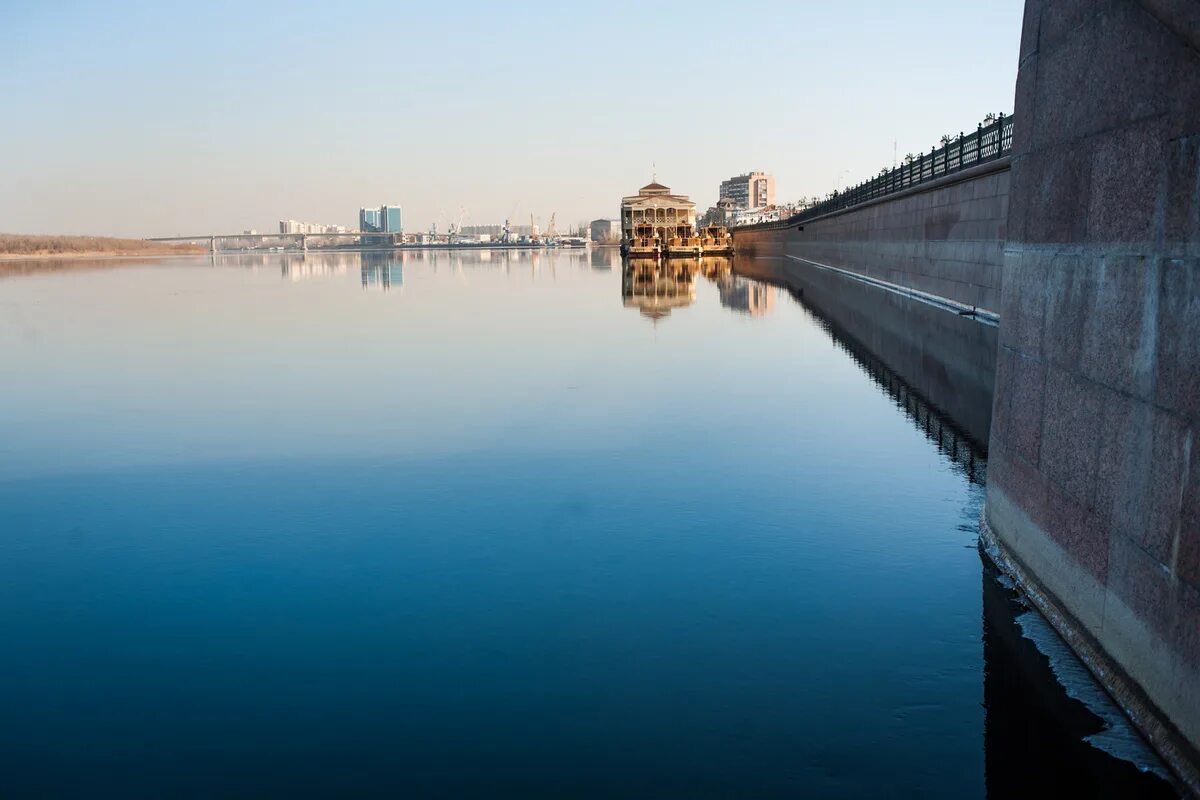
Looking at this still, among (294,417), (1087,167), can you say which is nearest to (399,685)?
(1087,167)

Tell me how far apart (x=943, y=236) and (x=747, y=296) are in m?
20.2

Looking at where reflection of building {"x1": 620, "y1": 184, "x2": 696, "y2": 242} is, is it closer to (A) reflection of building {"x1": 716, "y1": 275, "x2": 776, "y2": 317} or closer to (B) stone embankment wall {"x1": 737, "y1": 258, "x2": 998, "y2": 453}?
(A) reflection of building {"x1": 716, "y1": 275, "x2": 776, "y2": 317}

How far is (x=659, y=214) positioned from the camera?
143250 millimetres

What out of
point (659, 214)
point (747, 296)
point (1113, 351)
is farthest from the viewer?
point (659, 214)

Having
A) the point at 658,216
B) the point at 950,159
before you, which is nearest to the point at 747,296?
the point at 950,159

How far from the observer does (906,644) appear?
812 centimetres

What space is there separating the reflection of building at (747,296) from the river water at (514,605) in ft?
78.0

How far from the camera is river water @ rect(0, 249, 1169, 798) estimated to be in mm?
6508

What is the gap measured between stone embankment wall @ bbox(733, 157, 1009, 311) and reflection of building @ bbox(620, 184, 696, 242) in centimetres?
8203

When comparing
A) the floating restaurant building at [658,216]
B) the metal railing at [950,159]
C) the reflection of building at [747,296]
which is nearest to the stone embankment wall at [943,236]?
the metal railing at [950,159]

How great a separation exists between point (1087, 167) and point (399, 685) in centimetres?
659

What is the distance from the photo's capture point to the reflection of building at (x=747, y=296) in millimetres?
43750

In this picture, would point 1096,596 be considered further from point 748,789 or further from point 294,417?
point 294,417

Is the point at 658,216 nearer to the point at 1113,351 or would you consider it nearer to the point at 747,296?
the point at 747,296
